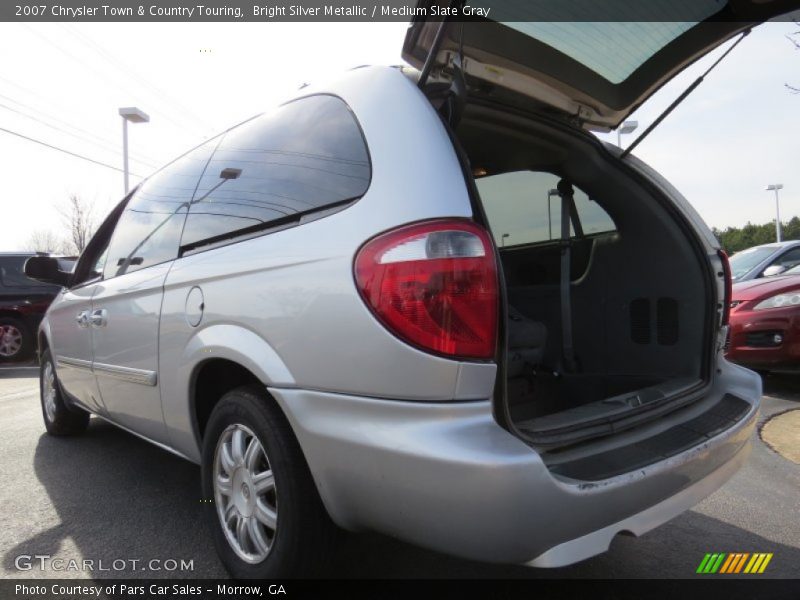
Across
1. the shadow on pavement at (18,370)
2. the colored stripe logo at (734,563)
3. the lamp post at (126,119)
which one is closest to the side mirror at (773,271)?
the colored stripe logo at (734,563)

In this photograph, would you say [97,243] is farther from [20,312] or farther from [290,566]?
[20,312]

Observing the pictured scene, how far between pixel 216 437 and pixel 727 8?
7.74 ft

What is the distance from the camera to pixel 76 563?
227cm

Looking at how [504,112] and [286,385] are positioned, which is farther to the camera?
[504,112]

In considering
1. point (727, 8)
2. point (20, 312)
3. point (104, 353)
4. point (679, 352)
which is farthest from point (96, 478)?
point (20, 312)

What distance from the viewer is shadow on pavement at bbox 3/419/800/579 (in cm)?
214

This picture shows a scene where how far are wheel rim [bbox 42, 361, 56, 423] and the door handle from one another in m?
1.46

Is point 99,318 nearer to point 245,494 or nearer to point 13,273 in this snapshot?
point 245,494

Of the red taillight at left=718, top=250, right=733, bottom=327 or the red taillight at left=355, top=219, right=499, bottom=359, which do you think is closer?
the red taillight at left=355, top=219, right=499, bottom=359

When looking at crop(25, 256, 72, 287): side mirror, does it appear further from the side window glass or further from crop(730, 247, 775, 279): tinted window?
the side window glass

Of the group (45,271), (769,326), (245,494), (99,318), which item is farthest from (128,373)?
(769,326)
